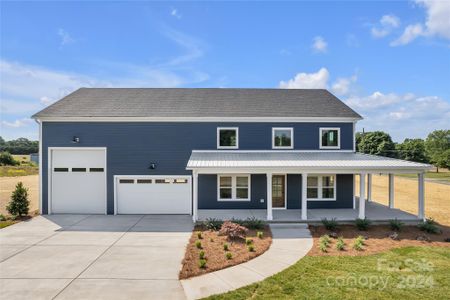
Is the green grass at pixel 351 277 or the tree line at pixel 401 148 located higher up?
the tree line at pixel 401 148

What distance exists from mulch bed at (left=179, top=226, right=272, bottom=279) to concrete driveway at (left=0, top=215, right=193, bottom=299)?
33cm

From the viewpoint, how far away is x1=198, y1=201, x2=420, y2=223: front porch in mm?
13617

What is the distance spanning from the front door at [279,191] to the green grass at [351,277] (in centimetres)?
672

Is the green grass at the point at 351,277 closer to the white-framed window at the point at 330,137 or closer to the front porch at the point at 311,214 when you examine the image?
the front porch at the point at 311,214

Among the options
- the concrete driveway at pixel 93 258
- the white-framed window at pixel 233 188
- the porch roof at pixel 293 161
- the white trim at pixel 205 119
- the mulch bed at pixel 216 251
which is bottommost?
the concrete driveway at pixel 93 258

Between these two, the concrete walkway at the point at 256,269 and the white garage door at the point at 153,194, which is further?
the white garage door at the point at 153,194

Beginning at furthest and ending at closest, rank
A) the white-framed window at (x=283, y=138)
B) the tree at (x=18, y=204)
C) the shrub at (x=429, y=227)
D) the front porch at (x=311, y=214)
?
1. the white-framed window at (x=283, y=138)
2. the tree at (x=18, y=204)
3. the front porch at (x=311, y=214)
4. the shrub at (x=429, y=227)

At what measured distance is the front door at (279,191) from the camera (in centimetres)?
1587

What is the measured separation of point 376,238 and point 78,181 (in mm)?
15289

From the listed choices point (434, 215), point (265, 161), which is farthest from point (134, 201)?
point (434, 215)

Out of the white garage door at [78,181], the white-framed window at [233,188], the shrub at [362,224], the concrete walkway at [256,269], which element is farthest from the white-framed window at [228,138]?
the shrub at [362,224]

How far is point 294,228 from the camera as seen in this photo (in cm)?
1280

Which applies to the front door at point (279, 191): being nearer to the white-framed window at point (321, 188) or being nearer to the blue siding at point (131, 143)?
the blue siding at point (131, 143)

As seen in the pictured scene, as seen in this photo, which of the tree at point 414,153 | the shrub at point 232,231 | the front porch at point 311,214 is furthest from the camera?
the tree at point 414,153
